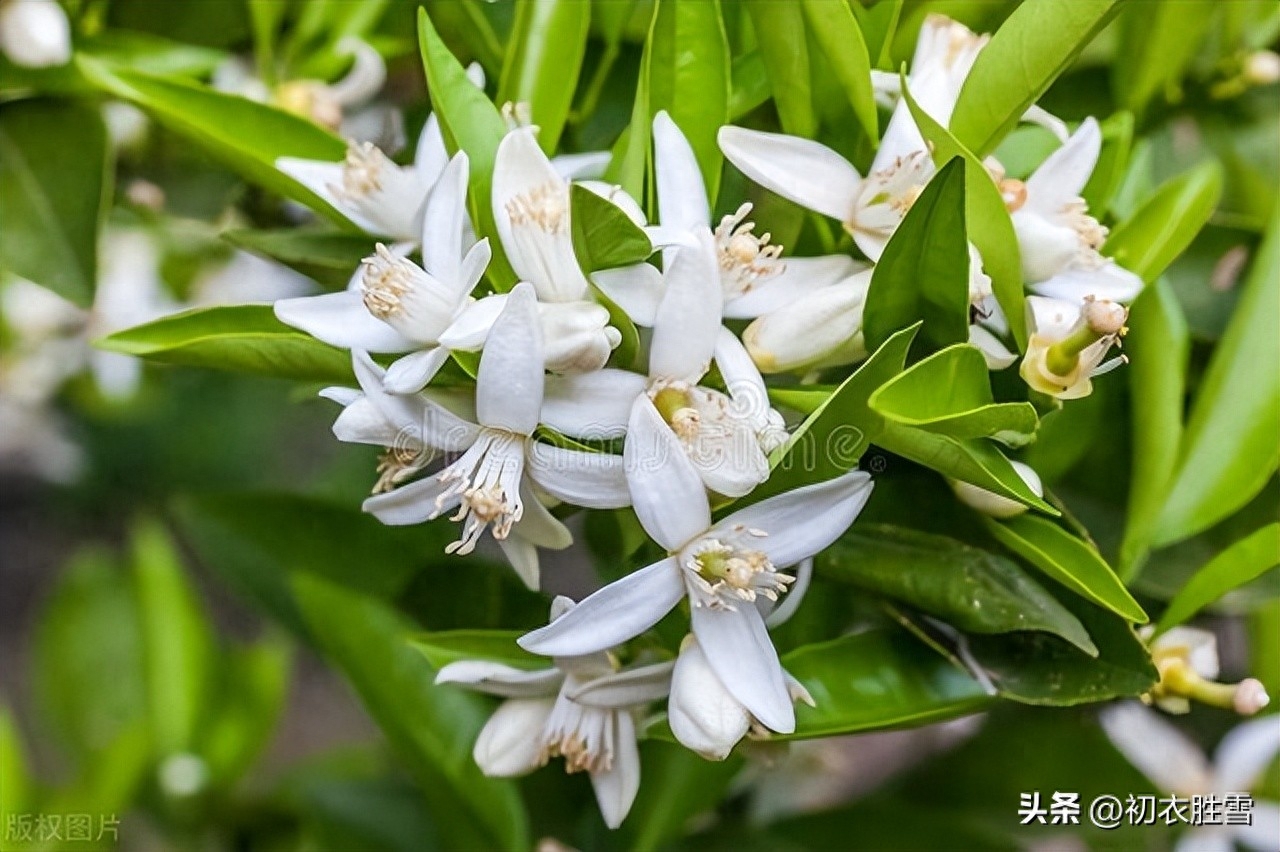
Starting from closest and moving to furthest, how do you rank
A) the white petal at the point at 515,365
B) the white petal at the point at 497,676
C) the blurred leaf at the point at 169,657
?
the white petal at the point at 515,365 → the white petal at the point at 497,676 → the blurred leaf at the point at 169,657

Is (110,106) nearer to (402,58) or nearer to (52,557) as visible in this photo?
(402,58)

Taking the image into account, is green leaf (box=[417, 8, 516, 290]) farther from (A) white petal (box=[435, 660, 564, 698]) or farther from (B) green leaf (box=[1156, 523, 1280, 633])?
(B) green leaf (box=[1156, 523, 1280, 633])

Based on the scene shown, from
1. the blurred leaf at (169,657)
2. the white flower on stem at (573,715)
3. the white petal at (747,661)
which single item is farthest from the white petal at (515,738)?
the blurred leaf at (169,657)

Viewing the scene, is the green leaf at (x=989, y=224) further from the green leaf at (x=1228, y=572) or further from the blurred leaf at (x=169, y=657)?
the blurred leaf at (x=169, y=657)

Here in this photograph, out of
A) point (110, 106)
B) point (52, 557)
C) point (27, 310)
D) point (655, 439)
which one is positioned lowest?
point (52, 557)

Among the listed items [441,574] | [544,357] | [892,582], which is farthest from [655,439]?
[441,574]

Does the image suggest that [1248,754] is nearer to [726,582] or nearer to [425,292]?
[726,582]

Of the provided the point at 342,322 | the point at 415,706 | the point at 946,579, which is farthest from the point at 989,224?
the point at 415,706
